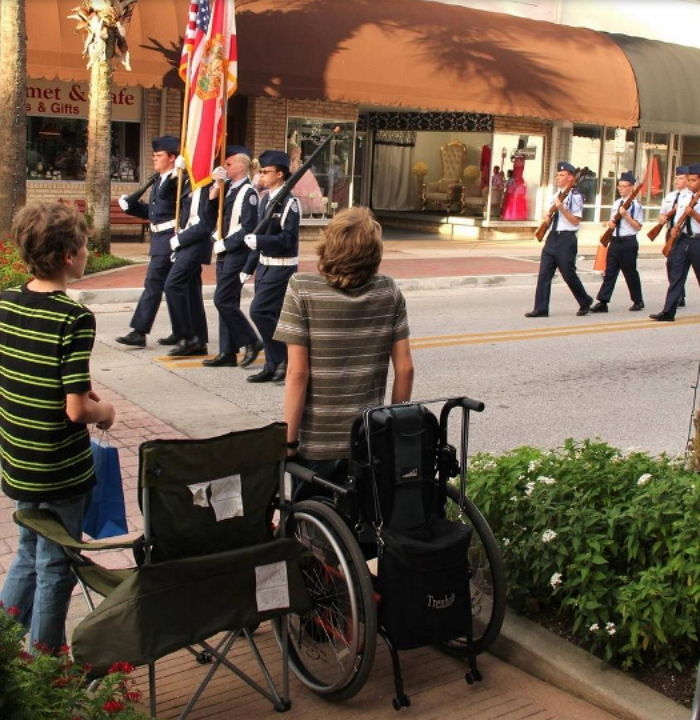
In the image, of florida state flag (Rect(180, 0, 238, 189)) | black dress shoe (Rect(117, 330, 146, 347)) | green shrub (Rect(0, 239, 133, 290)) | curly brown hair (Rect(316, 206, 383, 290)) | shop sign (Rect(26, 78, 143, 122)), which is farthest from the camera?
shop sign (Rect(26, 78, 143, 122))

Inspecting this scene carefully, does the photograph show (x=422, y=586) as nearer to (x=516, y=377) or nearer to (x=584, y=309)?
(x=516, y=377)

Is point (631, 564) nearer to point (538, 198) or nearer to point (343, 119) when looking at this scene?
point (343, 119)

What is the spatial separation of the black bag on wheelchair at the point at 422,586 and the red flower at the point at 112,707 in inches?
47.0

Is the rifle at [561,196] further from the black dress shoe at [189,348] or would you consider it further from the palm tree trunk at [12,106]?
the palm tree trunk at [12,106]

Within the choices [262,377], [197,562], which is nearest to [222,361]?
[262,377]

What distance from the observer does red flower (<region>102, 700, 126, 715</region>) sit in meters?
2.86

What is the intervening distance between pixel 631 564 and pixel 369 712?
1205mm

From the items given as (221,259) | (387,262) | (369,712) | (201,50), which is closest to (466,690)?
(369,712)

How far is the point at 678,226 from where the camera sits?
524 inches

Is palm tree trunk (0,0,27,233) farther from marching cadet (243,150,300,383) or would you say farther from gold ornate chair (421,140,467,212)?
gold ornate chair (421,140,467,212)

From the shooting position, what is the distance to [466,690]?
159 inches

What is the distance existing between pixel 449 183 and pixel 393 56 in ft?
23.4

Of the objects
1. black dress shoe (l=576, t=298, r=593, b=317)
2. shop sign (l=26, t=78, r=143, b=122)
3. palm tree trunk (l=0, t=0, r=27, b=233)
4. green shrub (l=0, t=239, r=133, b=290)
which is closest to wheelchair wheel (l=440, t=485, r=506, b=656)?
green shrub (l=0, t=239, r=133, b=290)

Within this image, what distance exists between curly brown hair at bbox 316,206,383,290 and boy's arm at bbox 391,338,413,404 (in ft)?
1.04
